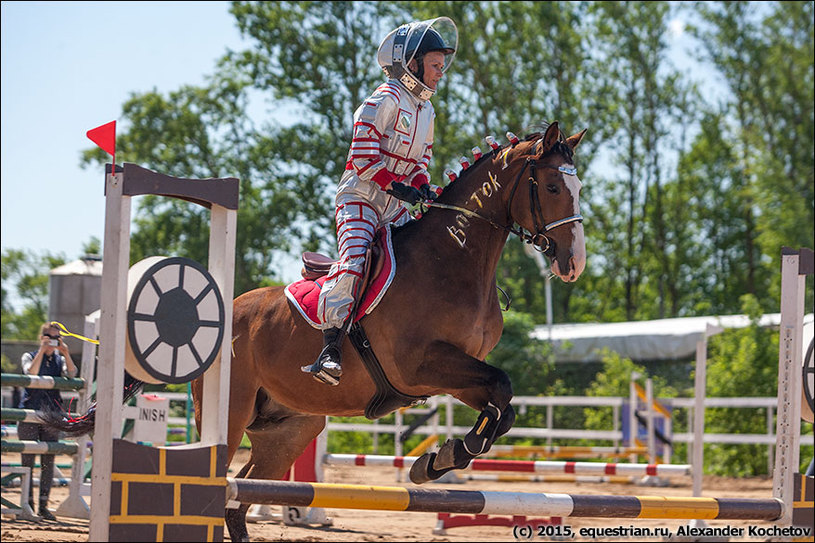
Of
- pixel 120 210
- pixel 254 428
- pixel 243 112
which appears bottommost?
pixel 254 428

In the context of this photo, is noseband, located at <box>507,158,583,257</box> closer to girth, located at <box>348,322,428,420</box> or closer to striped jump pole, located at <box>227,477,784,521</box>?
girth, located at <box>348,322,428,420</box>

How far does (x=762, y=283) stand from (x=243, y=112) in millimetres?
17975

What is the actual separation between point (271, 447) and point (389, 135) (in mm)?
2225

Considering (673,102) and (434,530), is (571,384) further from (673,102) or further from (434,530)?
(434,530)

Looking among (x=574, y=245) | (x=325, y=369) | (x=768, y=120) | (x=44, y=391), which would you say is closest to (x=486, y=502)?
(x=325, y=369)

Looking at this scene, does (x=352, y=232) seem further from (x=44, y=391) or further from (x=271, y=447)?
(x=44, y=391)

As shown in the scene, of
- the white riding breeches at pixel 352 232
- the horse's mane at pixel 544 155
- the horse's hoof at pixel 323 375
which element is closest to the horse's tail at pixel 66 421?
the horse's hoof at pixel 323 375

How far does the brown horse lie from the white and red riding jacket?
316 mm

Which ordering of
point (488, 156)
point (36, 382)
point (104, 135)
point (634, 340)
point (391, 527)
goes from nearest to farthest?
point (104, 135) → point (488, 156) → point (36, 382) → point (391, 527) → point (634, 340)

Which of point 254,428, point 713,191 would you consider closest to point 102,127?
point 254,428

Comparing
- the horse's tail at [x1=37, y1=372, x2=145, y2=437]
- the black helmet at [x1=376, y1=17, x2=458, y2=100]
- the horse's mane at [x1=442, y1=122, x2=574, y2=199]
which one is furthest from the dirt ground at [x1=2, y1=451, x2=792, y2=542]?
the black helmet at [x1=376, y1=17, x2=458, y2=100]

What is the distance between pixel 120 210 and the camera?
395 centimetres

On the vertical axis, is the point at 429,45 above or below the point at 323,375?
above

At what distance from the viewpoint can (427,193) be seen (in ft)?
18.4
